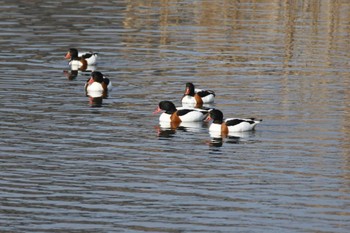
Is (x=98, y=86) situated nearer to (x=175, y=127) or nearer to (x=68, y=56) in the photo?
(x=175, y=127)

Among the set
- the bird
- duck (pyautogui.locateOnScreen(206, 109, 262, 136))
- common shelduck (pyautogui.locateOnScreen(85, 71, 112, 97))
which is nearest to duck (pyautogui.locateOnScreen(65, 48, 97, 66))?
the bird

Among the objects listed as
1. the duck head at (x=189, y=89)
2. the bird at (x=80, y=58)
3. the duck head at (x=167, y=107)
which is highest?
the bird at (x=80, y=58)

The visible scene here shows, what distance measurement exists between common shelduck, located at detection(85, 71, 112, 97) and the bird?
4.51m

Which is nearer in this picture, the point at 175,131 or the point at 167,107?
the point at 175,131

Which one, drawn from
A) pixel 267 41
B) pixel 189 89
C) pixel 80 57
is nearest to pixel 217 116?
pixel 189 89

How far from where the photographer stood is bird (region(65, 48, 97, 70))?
37562 millimetres

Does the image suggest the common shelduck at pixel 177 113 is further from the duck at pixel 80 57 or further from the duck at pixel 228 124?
the duck at pixel 80 57

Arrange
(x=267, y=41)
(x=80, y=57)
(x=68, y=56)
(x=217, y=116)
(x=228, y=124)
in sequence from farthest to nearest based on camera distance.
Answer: (x=267, y=41)
(x=68, y=56)
(x=80, y=57)
(x=217, y=116)
(x=228, y=124)

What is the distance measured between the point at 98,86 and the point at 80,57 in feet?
18.8

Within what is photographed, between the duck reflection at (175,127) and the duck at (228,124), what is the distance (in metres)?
0.61

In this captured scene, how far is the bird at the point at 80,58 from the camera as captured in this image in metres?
37.6

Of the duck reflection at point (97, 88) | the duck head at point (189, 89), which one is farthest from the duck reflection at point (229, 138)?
the duck reflection at point (97, 88)

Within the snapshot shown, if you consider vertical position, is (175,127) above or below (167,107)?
below

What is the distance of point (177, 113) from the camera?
28.2 m
